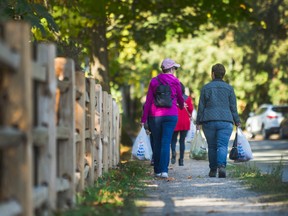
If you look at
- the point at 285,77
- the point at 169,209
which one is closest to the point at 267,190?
the point at 169,209

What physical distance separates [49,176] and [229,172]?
7.95 metres

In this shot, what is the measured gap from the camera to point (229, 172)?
1535cm

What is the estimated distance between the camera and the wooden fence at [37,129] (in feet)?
20.6

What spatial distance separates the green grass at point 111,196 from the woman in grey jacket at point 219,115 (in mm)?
1157

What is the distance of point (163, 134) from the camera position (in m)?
13.9

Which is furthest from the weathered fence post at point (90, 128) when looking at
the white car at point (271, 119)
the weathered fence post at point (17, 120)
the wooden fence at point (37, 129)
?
the white car at point (271, 119)

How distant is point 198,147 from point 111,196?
8.48m

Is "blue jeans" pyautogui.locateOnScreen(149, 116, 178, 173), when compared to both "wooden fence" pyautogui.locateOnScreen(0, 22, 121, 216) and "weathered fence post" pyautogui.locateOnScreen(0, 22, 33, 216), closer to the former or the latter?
"wooden fence" pyautogui.locateOnScreen(0, 22, 121, 216)

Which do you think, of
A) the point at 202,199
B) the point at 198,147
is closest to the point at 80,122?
the point at 202,199

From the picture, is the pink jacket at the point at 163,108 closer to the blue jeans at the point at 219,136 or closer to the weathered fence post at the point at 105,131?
the blue jeans at the point at 219,136

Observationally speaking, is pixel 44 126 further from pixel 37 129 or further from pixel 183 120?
pixel 183 120

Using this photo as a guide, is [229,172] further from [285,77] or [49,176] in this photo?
[285,77]

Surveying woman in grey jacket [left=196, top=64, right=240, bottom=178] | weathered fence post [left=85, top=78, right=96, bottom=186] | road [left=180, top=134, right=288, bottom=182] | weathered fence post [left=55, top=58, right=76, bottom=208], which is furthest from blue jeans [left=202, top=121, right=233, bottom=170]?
weathered fence post [left=55, top=58, right=76, bottom=208]

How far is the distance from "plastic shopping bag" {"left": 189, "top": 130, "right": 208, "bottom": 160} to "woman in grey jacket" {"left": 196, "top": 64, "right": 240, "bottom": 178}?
7.43ft
